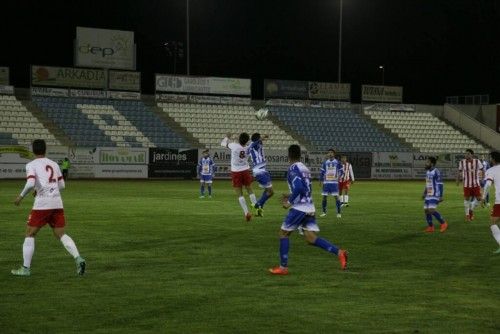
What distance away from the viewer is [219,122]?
197ft

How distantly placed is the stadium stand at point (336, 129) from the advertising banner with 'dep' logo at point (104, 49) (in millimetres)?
13502

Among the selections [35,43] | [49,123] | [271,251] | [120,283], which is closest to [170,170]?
[49,123]

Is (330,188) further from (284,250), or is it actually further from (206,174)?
(284,250)

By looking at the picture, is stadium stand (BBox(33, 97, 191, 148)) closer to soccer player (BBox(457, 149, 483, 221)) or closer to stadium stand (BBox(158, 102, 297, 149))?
stadium stand (BBox(158, 102, 297, 149))

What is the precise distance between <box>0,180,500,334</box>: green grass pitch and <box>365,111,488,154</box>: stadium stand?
4396 cm

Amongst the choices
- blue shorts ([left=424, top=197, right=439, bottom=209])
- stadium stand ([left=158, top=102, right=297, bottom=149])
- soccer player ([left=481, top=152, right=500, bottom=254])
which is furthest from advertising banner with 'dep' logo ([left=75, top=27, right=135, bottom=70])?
soccer player ([left=481, top=152, right=500, bottom=254])

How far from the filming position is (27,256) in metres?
11.5

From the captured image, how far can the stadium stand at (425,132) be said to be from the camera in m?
63.6

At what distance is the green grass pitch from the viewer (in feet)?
28.4

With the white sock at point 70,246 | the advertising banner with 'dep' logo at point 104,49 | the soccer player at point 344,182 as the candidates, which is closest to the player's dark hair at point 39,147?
the white sock at point 70,246

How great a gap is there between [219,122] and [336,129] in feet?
34.1

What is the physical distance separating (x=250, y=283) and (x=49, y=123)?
45656 mm

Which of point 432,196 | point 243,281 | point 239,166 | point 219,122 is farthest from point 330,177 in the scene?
point 219,122

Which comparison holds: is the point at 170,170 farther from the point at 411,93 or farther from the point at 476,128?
the point at 411,93
